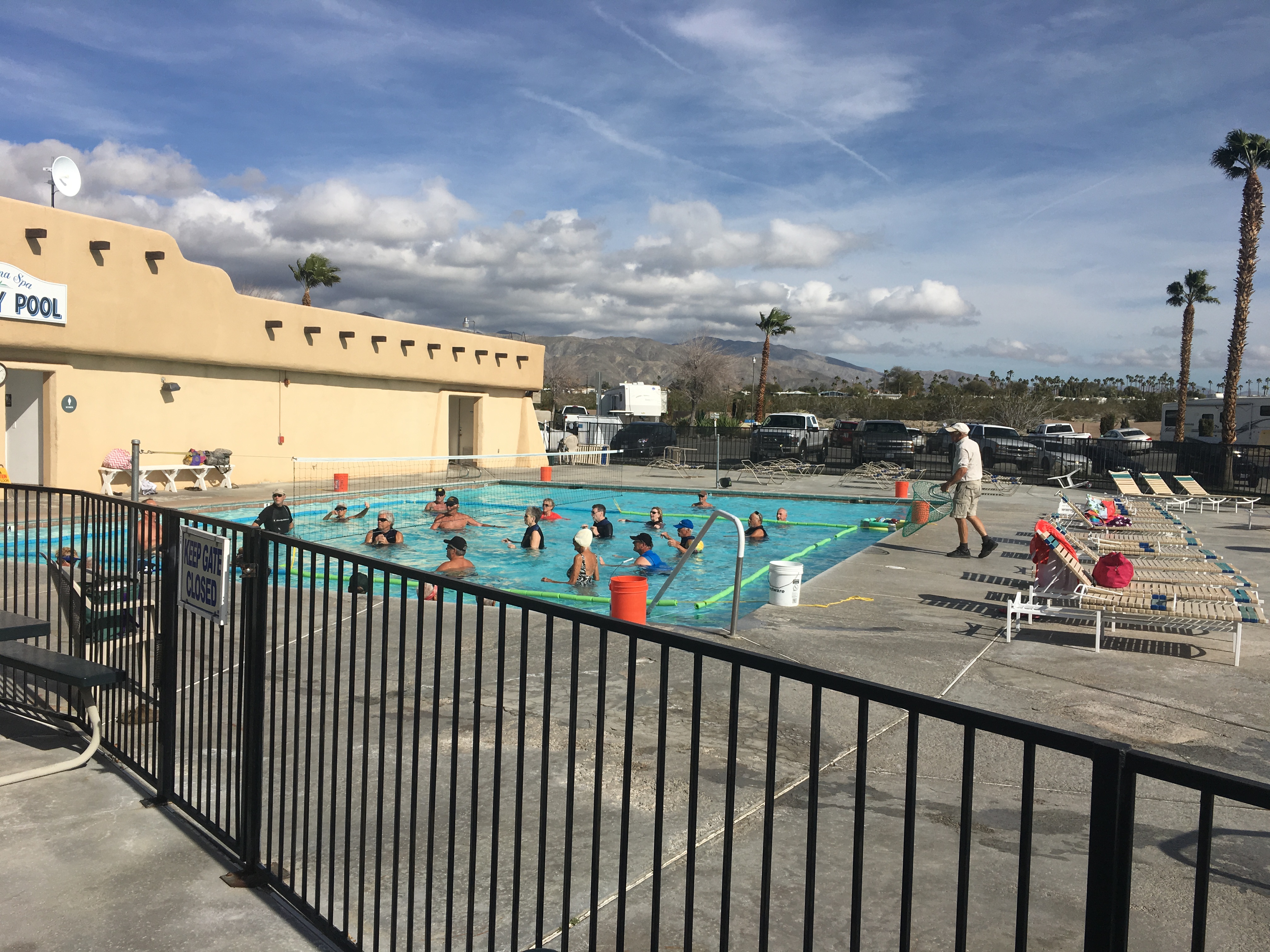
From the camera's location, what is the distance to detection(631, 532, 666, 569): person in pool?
46.6 ft

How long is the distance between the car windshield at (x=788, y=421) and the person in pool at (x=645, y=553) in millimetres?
23964

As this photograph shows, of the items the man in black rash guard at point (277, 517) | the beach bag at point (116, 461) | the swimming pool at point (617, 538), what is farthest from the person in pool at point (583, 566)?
the beach bag at point (116, 461)

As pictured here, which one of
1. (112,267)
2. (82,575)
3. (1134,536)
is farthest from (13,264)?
(1134,536)

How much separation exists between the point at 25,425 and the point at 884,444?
25.4 m

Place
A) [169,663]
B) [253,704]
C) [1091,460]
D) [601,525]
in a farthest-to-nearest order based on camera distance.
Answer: [1091,460] → [601,525] → [169,663] → [253,704]

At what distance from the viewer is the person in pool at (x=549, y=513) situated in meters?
19.2

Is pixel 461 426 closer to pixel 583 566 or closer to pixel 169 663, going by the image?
pixel 583 566

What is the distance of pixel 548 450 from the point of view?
123 ft

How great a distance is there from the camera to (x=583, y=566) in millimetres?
13133

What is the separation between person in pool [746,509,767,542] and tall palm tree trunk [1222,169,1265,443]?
2131 centimetres

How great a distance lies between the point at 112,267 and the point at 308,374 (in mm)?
6732

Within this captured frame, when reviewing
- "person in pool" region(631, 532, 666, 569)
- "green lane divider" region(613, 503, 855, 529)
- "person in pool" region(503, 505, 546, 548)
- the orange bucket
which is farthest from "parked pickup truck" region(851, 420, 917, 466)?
the orange bucket

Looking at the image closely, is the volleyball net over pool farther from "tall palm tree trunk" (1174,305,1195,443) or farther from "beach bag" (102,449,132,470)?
"tall palm tree trunk" (1174,305,1195,443)

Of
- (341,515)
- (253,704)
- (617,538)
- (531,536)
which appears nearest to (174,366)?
(341,515)
